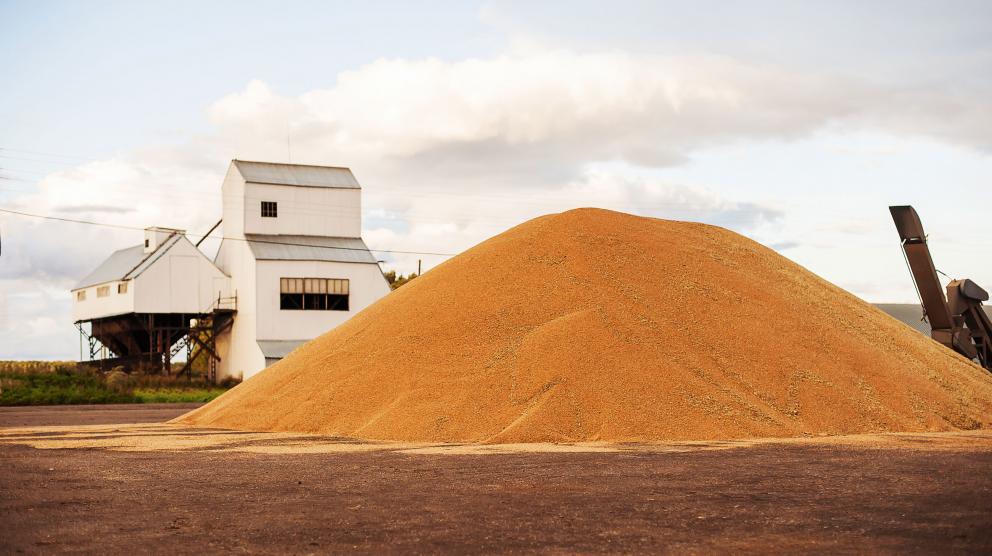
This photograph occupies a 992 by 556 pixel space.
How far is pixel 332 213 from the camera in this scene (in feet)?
162

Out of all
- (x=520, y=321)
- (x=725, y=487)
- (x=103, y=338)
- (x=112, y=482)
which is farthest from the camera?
(x=103, y=338)

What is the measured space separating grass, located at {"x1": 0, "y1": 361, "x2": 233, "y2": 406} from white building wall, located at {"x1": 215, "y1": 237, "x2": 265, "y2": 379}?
71.6 inches

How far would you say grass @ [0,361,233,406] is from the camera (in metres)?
38.1

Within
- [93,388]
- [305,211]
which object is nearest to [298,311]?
[305,211]

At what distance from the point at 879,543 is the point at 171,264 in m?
45.6

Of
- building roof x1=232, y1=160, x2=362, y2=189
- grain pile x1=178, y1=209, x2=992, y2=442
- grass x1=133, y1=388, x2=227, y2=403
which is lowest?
grass x1=133, y1=388, x2=227, y2=403

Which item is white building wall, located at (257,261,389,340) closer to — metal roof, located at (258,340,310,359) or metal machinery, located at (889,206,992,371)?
metal roof, located at (258,340,310,359)

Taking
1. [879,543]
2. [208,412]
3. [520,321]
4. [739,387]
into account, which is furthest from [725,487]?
[208,412]

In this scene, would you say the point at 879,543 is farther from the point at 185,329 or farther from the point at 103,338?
the point at 103,338

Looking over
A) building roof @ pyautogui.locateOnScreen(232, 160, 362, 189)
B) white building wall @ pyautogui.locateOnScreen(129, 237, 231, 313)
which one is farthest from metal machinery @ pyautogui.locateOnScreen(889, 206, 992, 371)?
white building wall @ pyautogui.locateOnScreen(129, 237, 231, 313)

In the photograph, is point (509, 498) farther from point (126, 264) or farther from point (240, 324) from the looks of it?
point (126, 264)

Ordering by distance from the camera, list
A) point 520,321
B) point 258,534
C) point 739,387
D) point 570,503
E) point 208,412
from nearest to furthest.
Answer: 1. point 258,534
2. point 570,503
3. point 739,387
4. point 520,321
5. point 208,412

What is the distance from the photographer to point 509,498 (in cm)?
1011

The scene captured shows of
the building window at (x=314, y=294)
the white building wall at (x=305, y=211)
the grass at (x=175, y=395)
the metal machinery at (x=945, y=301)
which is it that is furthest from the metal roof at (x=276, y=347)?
the metal machinery at (x=945, y=301)
